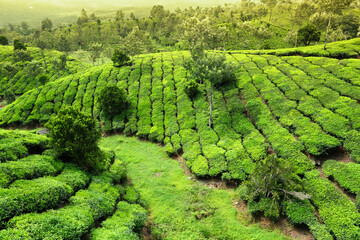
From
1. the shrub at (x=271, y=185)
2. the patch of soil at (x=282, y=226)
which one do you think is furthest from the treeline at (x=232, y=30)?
the patch of soil at (x=282, y=226)

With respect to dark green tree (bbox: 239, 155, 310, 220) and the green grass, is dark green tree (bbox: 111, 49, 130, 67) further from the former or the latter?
dark green tree (bbox: 239, 155, 310, 220)

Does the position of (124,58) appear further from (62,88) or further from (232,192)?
(232,192)

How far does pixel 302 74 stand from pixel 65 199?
40.8m

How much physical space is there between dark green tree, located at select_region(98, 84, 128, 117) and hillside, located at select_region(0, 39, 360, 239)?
179 centimetres

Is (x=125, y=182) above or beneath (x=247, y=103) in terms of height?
beneath

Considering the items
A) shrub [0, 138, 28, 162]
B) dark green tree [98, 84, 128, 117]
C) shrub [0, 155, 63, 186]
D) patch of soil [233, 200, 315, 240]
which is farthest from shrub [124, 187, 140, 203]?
dark green tree [98, 84, 128, 117]

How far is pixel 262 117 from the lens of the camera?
2950 cm

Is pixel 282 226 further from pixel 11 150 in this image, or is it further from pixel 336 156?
pixel 11 150

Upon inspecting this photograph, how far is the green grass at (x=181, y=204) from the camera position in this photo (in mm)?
17891

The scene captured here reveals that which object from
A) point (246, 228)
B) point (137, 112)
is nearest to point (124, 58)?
point (137, 112)

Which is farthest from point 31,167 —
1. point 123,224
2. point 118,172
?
point 123,224

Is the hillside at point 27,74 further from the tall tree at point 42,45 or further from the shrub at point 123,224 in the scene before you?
the shrub at point 123,224

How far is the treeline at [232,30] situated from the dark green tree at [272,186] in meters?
37.8

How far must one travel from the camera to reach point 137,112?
40188 mm
